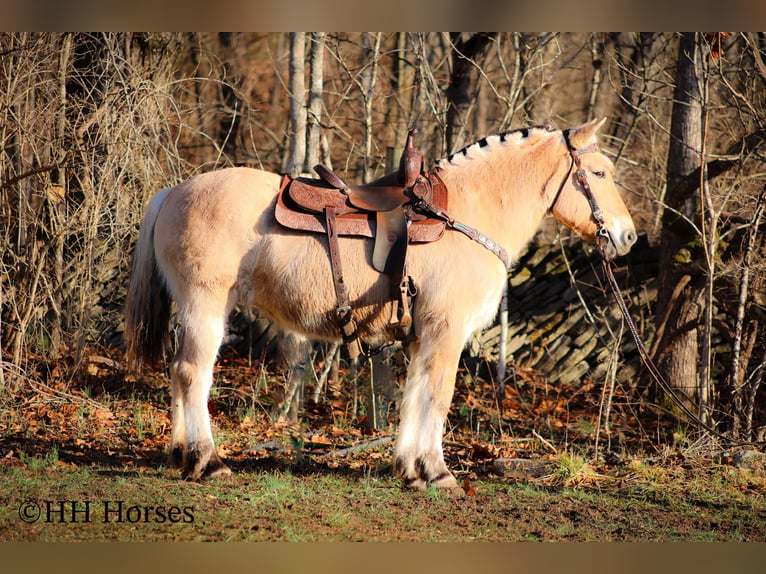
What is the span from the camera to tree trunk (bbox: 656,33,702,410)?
706 centimetres

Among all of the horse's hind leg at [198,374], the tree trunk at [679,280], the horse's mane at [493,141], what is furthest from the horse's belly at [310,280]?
the tree trunk at [679,280]

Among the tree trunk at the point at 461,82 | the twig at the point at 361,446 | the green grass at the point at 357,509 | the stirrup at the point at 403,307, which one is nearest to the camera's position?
the green grass at the point at 357,509

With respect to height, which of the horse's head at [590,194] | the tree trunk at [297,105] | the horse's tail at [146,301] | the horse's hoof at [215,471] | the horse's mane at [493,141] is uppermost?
the tree trunk at [297,105]

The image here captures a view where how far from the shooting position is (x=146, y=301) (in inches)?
206

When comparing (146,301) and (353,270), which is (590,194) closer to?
(353,270)

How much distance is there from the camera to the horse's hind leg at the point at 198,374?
4.89 m

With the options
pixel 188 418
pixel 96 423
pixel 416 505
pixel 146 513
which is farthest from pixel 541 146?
pixel 96 423

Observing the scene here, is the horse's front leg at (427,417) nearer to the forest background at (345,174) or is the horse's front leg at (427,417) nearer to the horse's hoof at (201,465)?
the horse's hoof at (201,465)

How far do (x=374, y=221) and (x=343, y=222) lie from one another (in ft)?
0.66

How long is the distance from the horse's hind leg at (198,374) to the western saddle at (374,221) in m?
0.74

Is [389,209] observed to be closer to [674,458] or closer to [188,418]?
[188,418]

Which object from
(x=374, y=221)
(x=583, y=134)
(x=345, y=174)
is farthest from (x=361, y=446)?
(x=583, y=134)

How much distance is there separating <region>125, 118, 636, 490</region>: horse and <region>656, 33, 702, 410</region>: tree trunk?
2.25m

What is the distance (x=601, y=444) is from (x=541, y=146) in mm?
2901
